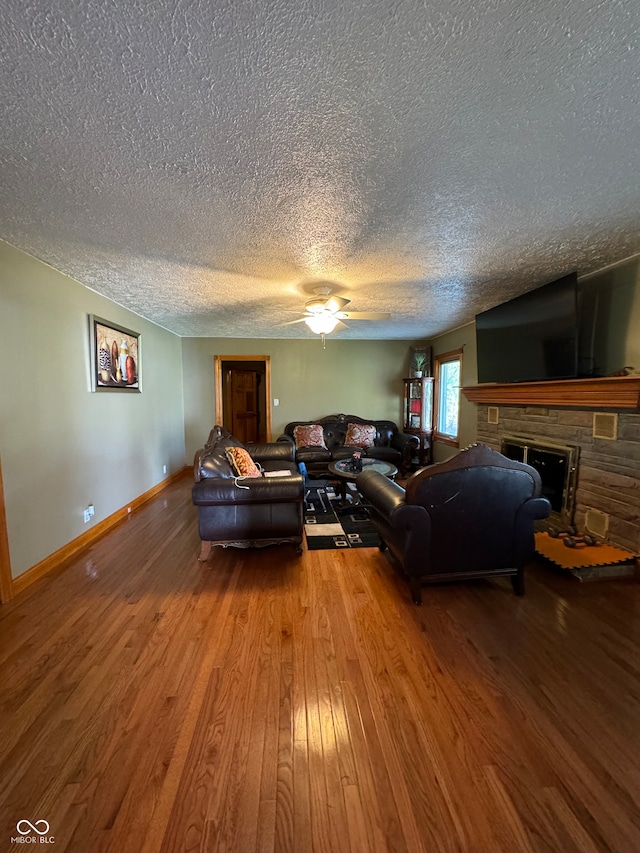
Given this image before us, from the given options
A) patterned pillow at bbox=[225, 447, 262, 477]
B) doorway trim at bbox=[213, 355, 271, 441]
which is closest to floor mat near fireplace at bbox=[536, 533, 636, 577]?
patterned pillow at bbox=[225, 447, 262, 477]

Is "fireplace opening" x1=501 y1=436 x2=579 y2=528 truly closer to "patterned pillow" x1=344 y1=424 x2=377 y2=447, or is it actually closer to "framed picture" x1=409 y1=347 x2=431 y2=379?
"patterned pillow" x1=344 y1=424 x2=377 y2=447

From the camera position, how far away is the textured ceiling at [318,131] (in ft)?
3.13

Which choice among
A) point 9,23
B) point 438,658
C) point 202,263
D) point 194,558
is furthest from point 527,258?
point 194,558

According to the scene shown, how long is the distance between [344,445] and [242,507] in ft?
10.4

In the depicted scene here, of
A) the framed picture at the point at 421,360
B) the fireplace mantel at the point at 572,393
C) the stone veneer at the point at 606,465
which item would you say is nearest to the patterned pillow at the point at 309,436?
the framed picture at the point at 421,360

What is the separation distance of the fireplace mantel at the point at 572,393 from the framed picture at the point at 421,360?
191cm

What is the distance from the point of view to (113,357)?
3.64m

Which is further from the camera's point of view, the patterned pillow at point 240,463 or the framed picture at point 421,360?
the framed picture at point 421,360

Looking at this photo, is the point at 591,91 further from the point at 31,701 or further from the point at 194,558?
the point at 194,558

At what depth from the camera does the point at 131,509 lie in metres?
4.03

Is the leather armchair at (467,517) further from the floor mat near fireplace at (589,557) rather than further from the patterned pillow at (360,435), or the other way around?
the patterned pillow at (360,435)

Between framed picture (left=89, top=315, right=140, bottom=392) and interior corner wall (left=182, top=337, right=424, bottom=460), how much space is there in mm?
1867

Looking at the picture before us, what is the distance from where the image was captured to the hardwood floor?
1.08 meters

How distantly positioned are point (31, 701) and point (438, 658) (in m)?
1.95
